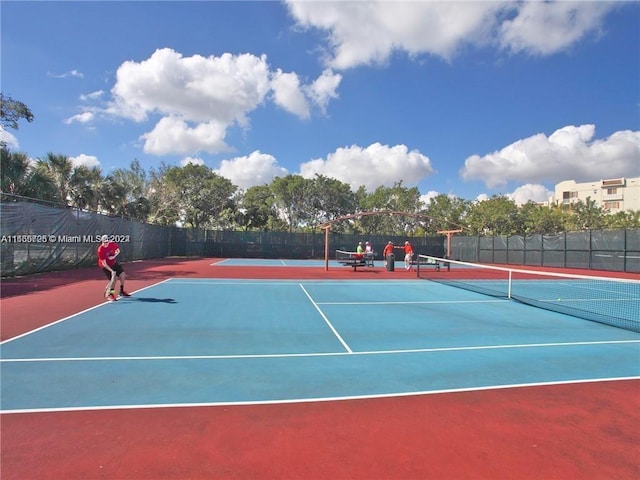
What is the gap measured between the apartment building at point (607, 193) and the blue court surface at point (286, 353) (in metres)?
89.8

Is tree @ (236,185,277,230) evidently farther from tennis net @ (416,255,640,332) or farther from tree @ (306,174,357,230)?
tennis net @ (416,255,640,332)

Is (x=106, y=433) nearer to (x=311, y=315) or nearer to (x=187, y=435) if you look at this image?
(x=187, y=435)

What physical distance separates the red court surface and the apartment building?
94345 millimetres

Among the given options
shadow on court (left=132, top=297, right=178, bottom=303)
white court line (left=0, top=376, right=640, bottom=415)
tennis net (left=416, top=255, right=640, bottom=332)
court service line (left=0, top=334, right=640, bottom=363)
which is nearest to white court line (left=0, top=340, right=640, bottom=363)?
court service line (left=0, top=334, right=640, bottom=363)

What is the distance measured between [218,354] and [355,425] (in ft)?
10.1

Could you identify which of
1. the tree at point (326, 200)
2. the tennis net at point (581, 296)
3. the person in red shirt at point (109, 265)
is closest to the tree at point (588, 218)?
the tree at point (326, 200)

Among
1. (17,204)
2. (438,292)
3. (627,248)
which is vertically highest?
(17,204)

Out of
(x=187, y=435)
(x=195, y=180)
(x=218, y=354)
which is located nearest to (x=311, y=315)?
(x=218, y=354)

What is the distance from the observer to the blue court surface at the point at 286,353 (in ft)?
16.1

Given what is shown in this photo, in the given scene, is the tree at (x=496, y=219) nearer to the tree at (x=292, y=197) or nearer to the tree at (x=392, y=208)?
the tree at (x=392, y=208)

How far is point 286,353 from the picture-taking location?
6609 mm

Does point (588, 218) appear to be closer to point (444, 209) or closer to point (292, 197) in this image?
point (444, 209)

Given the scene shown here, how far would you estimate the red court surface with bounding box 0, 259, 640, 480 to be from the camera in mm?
3252

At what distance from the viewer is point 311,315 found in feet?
32.7
